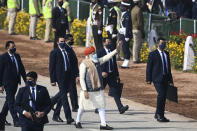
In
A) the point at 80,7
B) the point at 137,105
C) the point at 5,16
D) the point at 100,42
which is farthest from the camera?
the point at 5,16

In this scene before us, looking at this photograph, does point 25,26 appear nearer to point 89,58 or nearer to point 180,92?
point 180,92

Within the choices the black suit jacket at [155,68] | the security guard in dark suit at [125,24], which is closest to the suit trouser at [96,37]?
the security guard in dark suit at [125,24]

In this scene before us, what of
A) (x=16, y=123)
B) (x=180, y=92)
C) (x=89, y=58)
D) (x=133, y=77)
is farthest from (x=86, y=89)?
(x=133, y=77)

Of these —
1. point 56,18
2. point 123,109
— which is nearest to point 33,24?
point 56,18

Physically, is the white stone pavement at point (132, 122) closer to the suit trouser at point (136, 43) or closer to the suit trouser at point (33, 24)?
the suit trouser at point (136, 43)

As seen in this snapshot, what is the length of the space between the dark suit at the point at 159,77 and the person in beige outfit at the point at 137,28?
8502 mm

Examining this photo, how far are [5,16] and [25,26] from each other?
1.96m

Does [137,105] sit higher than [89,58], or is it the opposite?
[89,58]

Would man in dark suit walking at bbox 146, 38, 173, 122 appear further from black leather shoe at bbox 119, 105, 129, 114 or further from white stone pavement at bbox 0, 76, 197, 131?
black leather shoe at bbox 119, 105, 129, 114

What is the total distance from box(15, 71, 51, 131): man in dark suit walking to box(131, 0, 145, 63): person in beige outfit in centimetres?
1311

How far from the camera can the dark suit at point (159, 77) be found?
17.3 meters

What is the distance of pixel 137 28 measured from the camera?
2623 cm

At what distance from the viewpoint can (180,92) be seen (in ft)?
71.1

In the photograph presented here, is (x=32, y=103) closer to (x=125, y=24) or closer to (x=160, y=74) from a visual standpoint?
(x=160, y=74)
